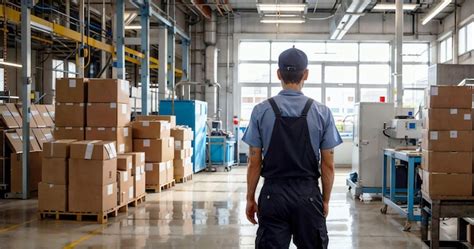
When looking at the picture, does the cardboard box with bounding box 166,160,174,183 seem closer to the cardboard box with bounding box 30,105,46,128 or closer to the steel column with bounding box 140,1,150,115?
the steel column with bounding box 140,1,150,115

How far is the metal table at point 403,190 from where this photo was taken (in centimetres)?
584

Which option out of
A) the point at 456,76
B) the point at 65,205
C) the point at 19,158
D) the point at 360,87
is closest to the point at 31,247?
the point at 65,205

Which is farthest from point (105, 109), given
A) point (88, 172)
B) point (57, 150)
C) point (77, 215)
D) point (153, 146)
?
point (153, 146)

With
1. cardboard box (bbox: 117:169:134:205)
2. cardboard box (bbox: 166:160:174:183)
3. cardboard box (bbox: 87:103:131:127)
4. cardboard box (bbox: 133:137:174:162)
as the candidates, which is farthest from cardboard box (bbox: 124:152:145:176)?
cardboard box (bbox: 166:160:174:183)

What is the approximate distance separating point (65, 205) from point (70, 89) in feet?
5.64

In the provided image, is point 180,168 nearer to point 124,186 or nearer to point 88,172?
point 124,186

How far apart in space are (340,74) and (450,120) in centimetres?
1098

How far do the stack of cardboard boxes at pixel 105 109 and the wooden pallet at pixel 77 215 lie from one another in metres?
1.17

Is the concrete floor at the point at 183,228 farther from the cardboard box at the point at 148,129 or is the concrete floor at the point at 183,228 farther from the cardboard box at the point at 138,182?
the cardboard box at the point at 148,129

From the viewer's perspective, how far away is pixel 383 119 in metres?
8.03

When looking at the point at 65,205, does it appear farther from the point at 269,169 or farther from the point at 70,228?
the point at 269,169

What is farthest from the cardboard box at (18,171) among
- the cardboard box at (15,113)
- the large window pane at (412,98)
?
the large window pane at (412,98)

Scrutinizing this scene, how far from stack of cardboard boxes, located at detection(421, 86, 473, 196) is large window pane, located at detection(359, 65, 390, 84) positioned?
10910 millimetres

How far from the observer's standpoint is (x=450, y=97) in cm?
495
